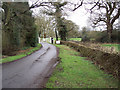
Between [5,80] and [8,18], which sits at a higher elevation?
[8,18]

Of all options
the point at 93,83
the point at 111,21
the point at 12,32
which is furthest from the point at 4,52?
the point at 111,21

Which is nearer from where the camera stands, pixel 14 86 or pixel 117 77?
pixel 14 86

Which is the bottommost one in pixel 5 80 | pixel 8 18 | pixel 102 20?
pixel 5 80

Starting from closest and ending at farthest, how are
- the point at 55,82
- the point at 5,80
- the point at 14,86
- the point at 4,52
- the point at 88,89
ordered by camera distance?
1. the point at 88,89
2. the point at 14,86
3. the point at 55,82
4. the point at 5,80
5. the point at 4,52

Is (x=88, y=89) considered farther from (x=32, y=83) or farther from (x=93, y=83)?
(x=32, y=83)

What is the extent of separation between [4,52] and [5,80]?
7063 mm

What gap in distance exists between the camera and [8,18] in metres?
12.3

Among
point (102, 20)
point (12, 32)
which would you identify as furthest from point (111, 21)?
point (12, 32)

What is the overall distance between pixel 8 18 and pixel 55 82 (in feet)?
36.5

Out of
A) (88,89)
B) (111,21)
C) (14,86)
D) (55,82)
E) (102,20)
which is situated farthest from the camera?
(102,20)

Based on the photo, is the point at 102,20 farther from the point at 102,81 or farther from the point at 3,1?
the point at 102,81

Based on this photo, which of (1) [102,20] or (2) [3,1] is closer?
(2) [3,1]

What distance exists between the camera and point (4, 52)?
1085 cm

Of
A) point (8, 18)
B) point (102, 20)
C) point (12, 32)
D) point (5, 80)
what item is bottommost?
point (5, 80)
